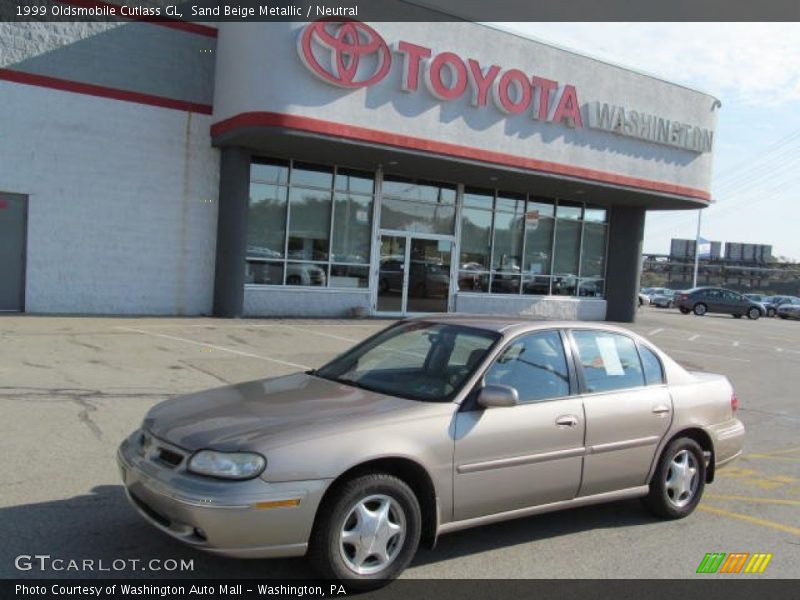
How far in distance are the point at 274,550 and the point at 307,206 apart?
1424 centimetres

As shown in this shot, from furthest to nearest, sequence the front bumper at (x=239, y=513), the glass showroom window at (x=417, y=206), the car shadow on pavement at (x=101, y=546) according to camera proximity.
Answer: the glass showroom window at (x=417, y=206), the car shadow on pavement at (x=101, y=546), the front bumper at (x=239, y=513)

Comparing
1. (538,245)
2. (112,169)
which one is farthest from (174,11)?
(538,245)

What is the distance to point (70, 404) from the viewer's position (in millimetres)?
7613

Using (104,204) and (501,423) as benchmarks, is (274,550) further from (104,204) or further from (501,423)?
(104,204)

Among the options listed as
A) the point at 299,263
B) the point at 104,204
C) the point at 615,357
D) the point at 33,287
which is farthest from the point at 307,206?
the point at 615,357

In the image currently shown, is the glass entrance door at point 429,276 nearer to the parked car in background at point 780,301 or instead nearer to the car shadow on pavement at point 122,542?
the car shadow on pavement at point 122,542

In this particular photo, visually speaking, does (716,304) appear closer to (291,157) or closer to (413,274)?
(413,274)

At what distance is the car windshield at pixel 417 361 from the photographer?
466cm

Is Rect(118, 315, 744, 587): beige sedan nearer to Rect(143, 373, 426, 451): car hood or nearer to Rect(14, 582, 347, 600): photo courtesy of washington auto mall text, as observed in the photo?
Rect(143, 373, 426, 451): car hood

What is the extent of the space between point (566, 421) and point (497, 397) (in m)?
A: 0.68

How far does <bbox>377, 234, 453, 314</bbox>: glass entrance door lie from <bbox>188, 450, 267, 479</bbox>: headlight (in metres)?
14.9

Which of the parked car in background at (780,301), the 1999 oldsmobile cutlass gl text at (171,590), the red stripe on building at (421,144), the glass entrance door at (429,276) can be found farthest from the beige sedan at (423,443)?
the parked car in background at (780,301)

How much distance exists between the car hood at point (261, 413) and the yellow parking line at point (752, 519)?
9.56 ft

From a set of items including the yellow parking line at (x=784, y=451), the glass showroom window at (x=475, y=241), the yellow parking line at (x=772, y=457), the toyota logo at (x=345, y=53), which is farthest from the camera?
the glass showroom window at (x=475, y=241)
